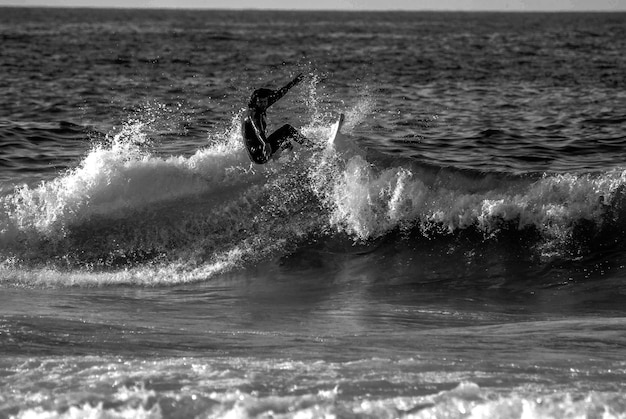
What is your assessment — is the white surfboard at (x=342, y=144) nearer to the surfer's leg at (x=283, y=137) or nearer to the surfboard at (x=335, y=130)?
the surfboard at (x=335, y=130)

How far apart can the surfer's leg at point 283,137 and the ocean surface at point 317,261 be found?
114cm

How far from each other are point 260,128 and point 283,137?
1.51ft

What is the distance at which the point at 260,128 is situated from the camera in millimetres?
12031

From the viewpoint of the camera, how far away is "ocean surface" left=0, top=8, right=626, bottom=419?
6836mm

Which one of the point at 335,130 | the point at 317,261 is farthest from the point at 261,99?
the point at 317,261

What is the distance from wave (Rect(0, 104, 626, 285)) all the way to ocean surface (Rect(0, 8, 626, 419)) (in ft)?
0.10

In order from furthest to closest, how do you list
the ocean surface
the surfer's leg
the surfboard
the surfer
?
the surfboard → the surfer's leg → the surfer → the ocean surface

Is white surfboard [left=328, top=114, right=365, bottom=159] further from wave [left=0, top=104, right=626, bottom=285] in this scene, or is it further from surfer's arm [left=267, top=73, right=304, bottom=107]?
surfer's arm [left=267, top=73, right=304, bottom=107]

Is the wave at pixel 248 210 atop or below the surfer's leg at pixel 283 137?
below

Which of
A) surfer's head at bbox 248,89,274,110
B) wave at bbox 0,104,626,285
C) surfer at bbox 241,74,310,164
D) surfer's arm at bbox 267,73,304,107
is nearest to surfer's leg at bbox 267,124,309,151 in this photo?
surfer at bbox 241,74,310,164

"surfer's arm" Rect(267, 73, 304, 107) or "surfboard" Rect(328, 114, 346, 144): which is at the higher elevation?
"surfer's arm" Rect(267, 73, 304, 107)

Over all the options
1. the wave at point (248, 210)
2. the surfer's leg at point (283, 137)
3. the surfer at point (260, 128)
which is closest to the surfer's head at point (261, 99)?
the surfer at point (260, 128)

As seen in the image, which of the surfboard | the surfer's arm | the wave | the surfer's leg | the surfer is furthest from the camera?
the surfboard

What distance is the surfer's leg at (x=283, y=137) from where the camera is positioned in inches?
484
